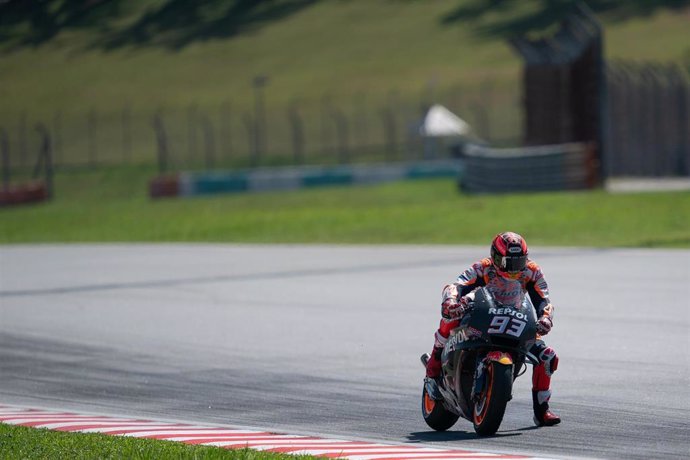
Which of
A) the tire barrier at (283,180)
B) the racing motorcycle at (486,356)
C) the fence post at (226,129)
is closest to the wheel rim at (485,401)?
the racing motorcycle at (486,356)

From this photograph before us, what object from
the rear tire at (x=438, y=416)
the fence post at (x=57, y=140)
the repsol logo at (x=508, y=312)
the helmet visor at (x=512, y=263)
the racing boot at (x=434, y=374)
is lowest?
the rear tire at (x=438, y=416)

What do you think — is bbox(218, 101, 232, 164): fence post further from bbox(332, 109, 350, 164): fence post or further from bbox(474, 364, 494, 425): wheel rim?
bbox(474, 364, 494, 425): wheel rim

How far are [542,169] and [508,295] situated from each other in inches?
939

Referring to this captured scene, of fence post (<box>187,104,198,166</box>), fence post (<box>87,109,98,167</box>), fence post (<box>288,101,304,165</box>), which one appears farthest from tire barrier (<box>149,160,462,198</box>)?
fence post (<box>187,104,198,166</box>)

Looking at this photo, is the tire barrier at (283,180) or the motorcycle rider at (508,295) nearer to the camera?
the motorcycle rider at (508,295)

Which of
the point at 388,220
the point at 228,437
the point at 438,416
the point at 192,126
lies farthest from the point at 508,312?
the point at 192,126

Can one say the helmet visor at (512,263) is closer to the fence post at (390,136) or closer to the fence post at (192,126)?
the fence post at (390,136)

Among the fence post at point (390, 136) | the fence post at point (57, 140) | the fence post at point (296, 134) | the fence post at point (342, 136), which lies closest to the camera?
the fence post at point (390, 136)

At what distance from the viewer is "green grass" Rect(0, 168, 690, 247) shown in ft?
83.3

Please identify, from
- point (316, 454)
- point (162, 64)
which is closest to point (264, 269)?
point (316, 454)

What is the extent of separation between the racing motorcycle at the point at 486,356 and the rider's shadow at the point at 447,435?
0.39ft

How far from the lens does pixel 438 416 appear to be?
8984 millimetres

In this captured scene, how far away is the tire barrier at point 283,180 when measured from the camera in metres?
43.9

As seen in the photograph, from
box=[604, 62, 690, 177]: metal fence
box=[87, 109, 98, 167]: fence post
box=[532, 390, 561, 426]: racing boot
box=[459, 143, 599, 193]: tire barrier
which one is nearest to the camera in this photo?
box=[532, 390, 561, 426]: racing boot
